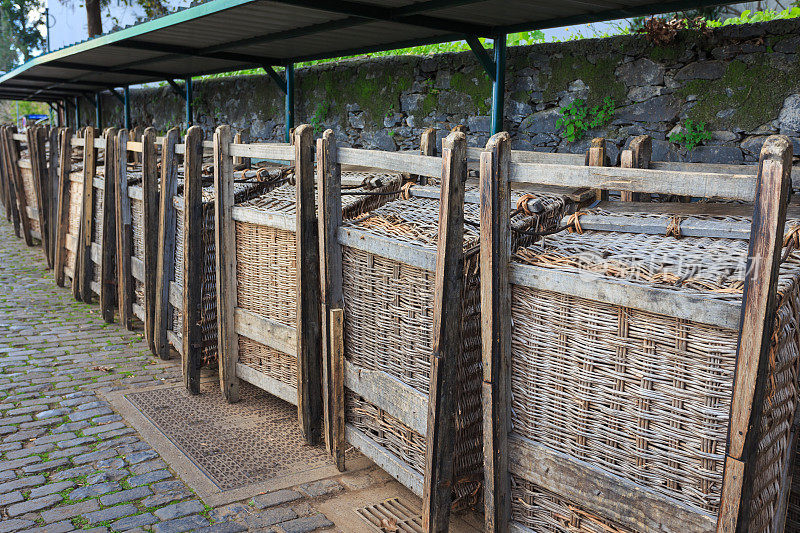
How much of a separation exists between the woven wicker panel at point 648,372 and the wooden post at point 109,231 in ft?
17.1

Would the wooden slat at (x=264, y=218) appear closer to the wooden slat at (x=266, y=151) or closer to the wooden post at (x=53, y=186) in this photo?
the wooden slat at (x=266, y=151)

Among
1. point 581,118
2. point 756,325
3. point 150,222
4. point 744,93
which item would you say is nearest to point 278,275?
point 150,222

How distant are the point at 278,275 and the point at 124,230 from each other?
2783 mm

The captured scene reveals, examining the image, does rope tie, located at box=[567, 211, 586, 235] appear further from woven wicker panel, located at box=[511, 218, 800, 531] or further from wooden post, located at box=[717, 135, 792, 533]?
wooden post, located at box=[717, 135, 792, 533]

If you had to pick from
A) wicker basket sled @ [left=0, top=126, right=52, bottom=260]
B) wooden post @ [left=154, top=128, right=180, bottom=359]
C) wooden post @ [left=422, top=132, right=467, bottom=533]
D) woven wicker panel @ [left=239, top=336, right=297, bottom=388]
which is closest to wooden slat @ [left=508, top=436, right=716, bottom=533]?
wooden post @ [left=422, top=132, right=467, bottom=533]

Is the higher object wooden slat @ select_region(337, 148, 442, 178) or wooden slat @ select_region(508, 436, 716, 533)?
wooden slat @ select_region(337, 148, 442, 178)

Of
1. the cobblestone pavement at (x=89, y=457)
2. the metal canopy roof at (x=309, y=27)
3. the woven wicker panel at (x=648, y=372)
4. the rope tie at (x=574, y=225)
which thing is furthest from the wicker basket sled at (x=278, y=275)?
the metal canopy roof at (x=309, y=27)

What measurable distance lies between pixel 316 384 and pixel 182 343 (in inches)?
60.3

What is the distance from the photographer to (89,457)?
4.12 metres

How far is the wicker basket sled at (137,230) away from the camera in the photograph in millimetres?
5922

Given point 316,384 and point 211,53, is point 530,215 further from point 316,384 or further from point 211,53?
point 211,53

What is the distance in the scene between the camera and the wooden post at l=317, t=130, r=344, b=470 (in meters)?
3.84

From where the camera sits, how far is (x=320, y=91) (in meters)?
10.4

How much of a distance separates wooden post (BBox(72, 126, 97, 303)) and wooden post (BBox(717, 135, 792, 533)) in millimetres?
6781
